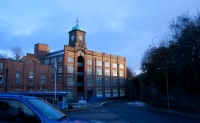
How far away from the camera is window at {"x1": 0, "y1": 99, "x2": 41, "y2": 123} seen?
432 centimetres

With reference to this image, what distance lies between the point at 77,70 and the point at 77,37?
10.5 meters

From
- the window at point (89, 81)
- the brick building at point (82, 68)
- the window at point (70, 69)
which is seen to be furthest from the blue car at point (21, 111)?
the window at point (89, 81)

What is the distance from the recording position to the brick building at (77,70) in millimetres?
48506

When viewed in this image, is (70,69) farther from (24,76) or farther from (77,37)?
(24,76)

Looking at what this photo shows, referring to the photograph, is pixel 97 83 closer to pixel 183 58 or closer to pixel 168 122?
pixel 183 58

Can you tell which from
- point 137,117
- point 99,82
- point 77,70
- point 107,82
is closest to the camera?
point 137,117

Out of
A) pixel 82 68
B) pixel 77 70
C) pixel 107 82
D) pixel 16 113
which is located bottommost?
pixel 107 82

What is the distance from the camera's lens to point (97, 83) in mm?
71062

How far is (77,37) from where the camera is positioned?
→ 6688 centimetres

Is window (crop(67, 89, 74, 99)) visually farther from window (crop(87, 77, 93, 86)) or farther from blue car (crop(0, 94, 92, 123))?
blue car (crop(0, 94, 92, 123))

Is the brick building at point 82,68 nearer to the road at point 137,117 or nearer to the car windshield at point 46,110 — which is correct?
the road at point 137,117

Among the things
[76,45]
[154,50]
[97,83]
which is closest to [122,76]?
[97,83]

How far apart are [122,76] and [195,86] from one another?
54.7 m

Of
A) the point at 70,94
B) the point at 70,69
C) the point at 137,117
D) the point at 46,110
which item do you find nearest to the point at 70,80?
the point at 70,69
